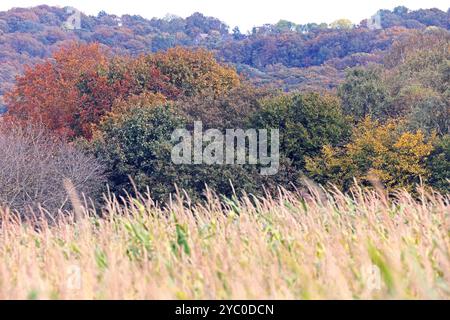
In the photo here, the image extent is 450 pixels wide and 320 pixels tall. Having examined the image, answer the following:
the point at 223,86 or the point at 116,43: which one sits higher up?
the point at 116,43

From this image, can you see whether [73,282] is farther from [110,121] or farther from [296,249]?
[110,121]

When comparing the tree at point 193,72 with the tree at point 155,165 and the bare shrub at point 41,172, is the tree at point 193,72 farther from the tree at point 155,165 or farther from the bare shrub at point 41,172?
the bare shrub at point 41,172

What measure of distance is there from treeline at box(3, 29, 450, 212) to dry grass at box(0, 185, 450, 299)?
17304 millimetres

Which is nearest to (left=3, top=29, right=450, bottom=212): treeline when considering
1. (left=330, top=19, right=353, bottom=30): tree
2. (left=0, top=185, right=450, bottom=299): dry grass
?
(left=0, top=185, right=450, bottom=299): dry grass

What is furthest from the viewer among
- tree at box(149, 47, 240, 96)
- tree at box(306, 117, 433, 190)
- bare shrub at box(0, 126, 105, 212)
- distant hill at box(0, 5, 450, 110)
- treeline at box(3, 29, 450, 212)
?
distant hill at box(0, 5, 450, 110)

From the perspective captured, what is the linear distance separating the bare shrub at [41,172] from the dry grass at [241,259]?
20138mm

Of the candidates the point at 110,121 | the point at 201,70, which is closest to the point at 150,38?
the point at 201,70

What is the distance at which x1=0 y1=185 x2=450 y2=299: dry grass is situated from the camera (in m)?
4.66

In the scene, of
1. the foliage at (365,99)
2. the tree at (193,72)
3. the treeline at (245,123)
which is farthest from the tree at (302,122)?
the tree at (193,72)

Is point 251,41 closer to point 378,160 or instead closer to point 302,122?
point 302,122

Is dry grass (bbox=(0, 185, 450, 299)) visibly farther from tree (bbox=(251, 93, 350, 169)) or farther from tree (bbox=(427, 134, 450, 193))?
tree (bbox=(251, 93, 350, 169))

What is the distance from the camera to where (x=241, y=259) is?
17.6ft
